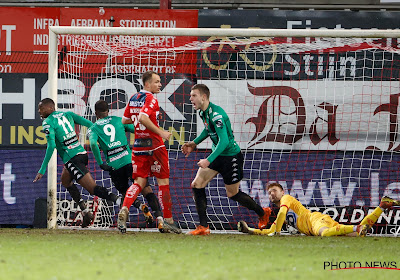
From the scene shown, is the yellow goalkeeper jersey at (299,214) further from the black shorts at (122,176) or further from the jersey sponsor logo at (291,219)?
the black shorts at (122,176)

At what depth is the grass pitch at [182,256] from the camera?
4617mm

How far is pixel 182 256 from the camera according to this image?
18.3ft

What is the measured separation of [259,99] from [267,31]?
1267mm

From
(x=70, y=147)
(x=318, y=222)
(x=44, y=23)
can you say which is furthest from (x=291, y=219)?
(x=44, y=23)

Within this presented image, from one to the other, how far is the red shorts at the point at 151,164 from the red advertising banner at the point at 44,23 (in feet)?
7.23

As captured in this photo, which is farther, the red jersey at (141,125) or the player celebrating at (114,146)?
the player celebrating at (114,146)

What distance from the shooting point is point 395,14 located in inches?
365

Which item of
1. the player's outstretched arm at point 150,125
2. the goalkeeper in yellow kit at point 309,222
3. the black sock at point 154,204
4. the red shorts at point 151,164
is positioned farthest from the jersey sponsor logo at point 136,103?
the goalkeeper in yellow kit at point 309,222

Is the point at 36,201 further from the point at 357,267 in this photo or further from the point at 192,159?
the point at 357,267

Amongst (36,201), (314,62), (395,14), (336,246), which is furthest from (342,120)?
(36,201)

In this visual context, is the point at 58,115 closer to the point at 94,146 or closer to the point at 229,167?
the point at 94,146

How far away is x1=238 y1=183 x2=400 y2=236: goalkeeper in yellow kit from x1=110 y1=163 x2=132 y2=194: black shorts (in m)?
1.43

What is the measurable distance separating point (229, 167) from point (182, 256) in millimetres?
2455

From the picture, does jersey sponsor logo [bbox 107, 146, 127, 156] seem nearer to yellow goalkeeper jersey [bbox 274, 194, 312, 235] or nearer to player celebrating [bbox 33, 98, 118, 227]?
player celebrating [bbox 33, 98, 118, 227]
